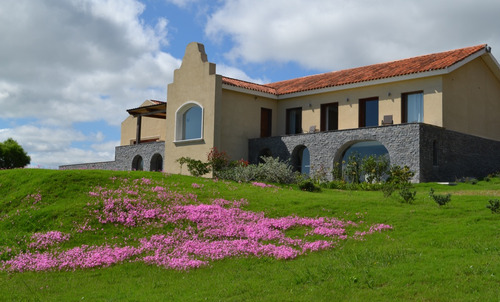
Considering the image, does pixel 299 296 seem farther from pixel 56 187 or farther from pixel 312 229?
pixel 56 187

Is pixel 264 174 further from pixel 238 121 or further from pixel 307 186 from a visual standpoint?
pixel 238 121

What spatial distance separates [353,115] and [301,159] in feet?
13.0

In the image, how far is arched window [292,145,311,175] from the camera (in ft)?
96.7

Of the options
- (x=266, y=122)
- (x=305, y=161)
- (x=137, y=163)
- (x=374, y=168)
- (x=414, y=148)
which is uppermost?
(x=266, y=122)

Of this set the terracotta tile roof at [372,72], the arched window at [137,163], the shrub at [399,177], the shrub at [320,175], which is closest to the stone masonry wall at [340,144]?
the shrub at [320,175]

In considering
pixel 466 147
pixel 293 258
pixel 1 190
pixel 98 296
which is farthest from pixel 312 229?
pixel 466 147

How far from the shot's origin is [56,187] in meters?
17.6

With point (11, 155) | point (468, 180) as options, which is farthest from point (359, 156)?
point (11, 155)

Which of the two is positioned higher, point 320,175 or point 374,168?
point 374,168

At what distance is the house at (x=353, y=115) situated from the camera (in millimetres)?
25766

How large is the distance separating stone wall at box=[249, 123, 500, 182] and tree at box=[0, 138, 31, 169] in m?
26.2

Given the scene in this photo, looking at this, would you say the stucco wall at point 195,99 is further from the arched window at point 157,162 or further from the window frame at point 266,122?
the window frame at point 266,122

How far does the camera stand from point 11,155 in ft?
151

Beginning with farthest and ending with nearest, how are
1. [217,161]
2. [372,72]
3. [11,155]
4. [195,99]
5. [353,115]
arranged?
[11,155], [195,99], [372,72], [353,115], [217,161]
